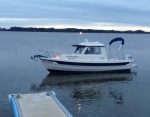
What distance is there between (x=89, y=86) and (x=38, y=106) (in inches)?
375

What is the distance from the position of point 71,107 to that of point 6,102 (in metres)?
3.09

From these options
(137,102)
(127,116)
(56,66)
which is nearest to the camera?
(127,116)

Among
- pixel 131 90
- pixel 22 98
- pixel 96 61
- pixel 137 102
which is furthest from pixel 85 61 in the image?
pixel 22 98

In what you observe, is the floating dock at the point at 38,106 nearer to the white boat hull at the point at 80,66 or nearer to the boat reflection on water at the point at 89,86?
the boat reflection on water at the point at 89,86

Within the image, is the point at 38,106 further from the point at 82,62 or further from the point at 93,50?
the point at 93,50

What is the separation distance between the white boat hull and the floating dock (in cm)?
1043

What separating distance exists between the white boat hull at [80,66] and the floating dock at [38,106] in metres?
10.4

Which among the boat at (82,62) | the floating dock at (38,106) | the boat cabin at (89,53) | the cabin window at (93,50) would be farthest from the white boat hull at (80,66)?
the floating dock at (38,106)

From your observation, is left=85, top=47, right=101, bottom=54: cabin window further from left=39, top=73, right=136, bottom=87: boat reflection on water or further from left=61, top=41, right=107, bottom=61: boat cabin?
left=39, top=73, right=136, bottom=87: boat reflection on water

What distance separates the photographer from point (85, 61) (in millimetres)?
24156

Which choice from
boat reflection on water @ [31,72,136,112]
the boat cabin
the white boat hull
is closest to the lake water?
boat reflection on water @ [31,72,136,112]

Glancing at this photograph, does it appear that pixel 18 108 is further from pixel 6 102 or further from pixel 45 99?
pixel 6 102

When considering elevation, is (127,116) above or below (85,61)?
below

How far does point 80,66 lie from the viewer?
79.7 ft
